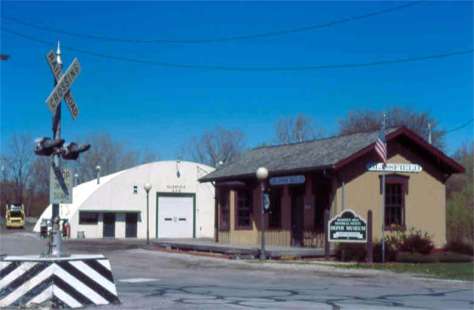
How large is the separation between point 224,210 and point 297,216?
249 inches

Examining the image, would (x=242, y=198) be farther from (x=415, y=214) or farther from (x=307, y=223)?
(x=415, y=214)

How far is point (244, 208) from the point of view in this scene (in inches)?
1432

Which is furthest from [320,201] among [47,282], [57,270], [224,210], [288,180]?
[47,282]

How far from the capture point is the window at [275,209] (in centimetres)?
3406

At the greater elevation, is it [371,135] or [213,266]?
[371,135]

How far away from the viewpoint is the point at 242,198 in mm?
36562

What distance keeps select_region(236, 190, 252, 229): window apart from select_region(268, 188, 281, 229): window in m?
1.63

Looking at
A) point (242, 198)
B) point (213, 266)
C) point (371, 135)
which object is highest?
point (371, 135)

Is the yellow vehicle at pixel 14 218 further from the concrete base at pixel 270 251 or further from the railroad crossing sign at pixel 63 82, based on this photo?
the railroad crossing sign at pixel 63 82

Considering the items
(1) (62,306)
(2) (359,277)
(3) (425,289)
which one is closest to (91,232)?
(2) (359,277)

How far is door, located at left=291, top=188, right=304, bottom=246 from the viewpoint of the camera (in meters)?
32.4

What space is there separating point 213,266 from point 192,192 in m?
31.1

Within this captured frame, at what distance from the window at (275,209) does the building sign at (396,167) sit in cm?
490

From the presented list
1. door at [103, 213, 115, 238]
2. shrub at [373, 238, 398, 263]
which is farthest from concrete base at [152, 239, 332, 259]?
door at [103, 213, 115, 238]
